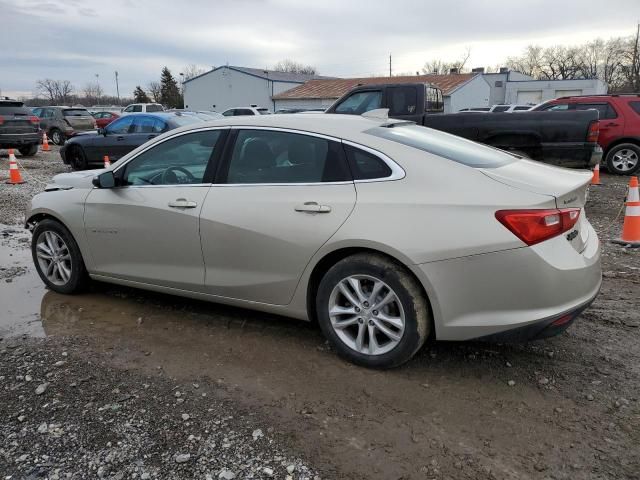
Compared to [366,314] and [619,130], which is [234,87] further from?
[366,314]

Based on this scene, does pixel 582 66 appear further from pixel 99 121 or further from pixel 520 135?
pixel 520 135

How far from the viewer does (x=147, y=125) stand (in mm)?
12820

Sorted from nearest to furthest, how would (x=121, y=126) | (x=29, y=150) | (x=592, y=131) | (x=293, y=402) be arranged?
1. (x=293, y=402)
2. (x=592, y=131)
3. (x=121, y=126)
4. (x=29, y=150)

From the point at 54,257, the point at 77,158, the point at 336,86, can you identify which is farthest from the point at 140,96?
the point at 54,257

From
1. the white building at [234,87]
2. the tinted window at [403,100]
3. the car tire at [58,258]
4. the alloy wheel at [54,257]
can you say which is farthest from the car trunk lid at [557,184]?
the white building at [234,87]

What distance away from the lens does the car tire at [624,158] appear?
1210 cm

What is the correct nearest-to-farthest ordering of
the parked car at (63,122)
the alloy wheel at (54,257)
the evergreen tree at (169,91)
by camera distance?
the alloy wheel at (54,257), the parked car at (63,122), the evergreen tree at (169,91)

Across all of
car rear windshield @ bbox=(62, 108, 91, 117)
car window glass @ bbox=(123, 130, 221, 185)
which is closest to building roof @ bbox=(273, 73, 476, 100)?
car rear windshield @ bbox=(62, 108, 91, 117)

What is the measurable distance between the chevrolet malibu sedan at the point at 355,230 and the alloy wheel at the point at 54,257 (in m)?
0.42

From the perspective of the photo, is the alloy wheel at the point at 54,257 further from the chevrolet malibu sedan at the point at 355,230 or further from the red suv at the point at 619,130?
the red suv at the point at 619,130

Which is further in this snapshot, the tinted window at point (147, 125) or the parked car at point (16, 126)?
the parked car at point (16, 126)

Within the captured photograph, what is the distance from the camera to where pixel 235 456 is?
2.67m

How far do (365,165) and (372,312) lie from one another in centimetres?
93

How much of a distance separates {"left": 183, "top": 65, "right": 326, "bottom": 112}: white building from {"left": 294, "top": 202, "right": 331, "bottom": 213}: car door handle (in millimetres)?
47268
